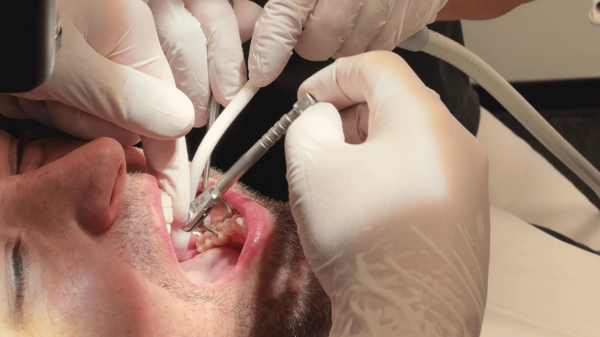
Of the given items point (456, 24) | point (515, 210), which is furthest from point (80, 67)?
point (515, 210)

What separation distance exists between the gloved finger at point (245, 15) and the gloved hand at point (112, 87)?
10.1 inches

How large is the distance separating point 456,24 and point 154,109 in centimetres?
120

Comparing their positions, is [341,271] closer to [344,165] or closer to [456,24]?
[344,165]

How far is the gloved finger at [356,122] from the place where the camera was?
3.08ft

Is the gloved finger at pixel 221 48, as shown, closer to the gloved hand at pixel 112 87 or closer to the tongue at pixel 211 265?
the gloved hand at pixel 112 87

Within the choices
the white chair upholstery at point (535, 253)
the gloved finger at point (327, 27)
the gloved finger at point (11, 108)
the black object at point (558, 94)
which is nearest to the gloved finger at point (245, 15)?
the gloved finger at point (327, 27)

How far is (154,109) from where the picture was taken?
2.61 ft

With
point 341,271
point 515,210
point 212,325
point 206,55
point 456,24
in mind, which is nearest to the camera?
point 341,271

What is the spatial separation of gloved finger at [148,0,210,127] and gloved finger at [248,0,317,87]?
0.42 ft

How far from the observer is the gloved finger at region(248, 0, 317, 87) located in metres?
0.90

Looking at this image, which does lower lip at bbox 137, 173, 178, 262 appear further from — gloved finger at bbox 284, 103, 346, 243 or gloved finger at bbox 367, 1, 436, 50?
gloved finger at bbox 367, 1, 436, 50

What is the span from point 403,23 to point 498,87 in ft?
1.51

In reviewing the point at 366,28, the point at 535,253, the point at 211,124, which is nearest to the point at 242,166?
the point at 211,124

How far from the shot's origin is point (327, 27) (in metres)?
0.90
